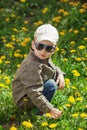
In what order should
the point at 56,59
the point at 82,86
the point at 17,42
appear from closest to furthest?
the point at 82,86
the point at 56,59
the point at 17,42

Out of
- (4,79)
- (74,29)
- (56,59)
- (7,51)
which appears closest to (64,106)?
(4,79)

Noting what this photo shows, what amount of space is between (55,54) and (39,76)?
164 cm

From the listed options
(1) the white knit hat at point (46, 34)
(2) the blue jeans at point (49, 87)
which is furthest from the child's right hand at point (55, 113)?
(1) the white knit hat at point (46, 34)

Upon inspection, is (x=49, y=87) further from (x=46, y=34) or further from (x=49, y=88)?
(x=46, y=34)

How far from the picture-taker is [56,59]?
6.04m

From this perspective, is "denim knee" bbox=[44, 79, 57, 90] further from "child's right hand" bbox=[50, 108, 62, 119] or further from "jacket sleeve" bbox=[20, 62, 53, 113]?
"child's right hand" bbox=[50, 108, 62, 119]

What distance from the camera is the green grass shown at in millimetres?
4676

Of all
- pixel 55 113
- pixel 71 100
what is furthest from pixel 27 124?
pixel 71 100

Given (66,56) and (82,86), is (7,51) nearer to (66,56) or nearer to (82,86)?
(66,56)

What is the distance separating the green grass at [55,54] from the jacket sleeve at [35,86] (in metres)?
0.18

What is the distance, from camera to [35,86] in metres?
4.47

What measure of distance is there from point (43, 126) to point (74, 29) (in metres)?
2.84

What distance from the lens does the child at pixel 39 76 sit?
4441 mm

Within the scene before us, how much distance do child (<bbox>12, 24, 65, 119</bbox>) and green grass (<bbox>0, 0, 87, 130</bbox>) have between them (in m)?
0.17
